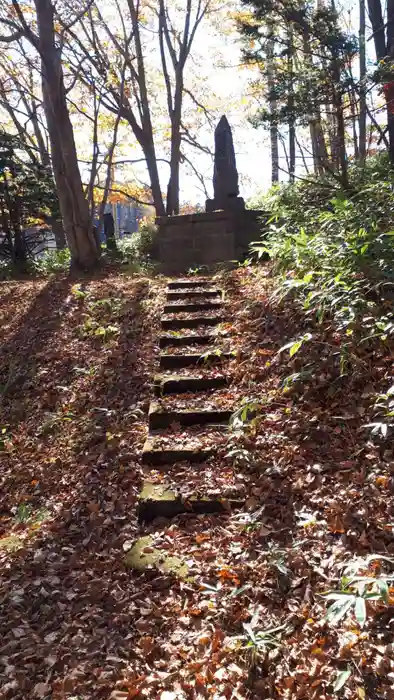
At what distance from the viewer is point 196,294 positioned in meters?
6.72

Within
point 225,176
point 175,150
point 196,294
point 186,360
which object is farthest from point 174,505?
point 175,150

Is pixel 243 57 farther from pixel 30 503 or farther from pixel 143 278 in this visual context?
pixel 30 503

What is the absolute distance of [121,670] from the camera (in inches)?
86.9

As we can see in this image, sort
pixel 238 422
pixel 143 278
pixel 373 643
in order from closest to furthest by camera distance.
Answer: pixel 373 643
pixel 238 422
pixel 143 278

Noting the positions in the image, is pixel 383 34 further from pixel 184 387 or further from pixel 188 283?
pixel 184 387

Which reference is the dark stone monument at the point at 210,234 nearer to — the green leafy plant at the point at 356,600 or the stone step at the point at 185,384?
the stone step at the point at 185,384

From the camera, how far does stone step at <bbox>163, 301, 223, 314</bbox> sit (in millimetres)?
6219

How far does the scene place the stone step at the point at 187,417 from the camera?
161 inches

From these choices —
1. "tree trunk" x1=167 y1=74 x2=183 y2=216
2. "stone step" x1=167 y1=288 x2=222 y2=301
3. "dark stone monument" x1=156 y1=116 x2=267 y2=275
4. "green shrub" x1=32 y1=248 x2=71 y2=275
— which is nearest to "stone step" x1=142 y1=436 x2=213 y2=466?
"stone step" x1=167 y1=288 x2=222 y2=301

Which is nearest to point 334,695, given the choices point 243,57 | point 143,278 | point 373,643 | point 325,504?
point 373,643

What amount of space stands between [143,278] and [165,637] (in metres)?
6.47

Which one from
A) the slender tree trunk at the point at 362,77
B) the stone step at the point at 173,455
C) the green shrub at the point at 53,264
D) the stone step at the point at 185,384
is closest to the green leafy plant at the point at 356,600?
the stone step at the point at 173,455

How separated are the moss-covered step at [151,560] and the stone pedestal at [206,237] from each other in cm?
666

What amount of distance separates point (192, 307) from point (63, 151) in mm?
4454
